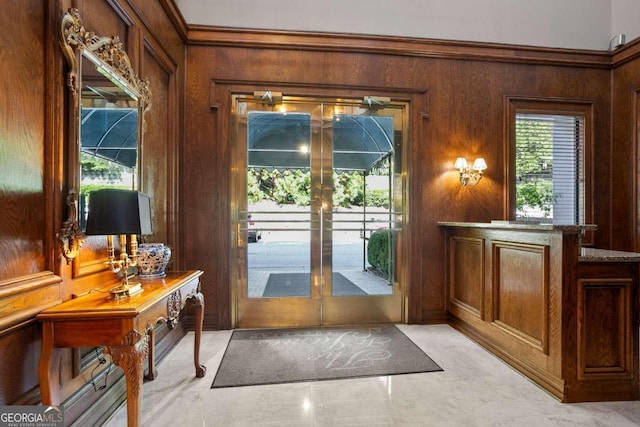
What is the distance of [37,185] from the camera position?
146cm

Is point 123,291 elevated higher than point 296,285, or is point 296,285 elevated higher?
point 123,291

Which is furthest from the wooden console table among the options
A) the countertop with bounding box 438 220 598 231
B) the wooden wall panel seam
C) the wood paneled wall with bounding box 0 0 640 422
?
the wooden wall panel seam

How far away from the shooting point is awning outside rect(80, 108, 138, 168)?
1769 millimetres

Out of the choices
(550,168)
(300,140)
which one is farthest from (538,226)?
(300,140)

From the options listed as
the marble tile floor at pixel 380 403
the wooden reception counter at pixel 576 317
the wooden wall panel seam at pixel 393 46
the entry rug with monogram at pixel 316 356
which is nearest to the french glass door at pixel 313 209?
the entry rug with monogram at pixel 316 356

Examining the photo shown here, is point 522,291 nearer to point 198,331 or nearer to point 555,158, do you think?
point 555,158

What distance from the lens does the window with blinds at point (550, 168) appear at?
12.4ft

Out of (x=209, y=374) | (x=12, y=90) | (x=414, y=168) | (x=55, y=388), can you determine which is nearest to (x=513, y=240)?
(x=414, y=168)

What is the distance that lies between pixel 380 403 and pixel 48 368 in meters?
1.85

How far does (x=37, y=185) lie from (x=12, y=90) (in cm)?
42

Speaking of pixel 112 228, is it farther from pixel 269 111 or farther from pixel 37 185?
pixel 269 111

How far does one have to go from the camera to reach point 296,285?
3537 mm

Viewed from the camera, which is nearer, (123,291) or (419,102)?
(123,291)

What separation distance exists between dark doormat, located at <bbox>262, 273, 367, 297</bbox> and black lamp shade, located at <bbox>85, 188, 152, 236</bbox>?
2092mm
